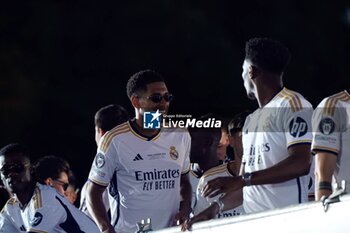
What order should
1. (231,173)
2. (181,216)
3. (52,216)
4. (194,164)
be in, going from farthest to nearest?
(194,164) → (231,173) → (52,216) → (181,216)

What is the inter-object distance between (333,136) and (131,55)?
228 centimetres

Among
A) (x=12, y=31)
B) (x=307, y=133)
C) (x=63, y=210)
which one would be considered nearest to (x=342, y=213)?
(x=307, y=133)

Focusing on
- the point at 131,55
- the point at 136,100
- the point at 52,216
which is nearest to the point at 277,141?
the point at 136,100

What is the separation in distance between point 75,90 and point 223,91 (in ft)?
5.07

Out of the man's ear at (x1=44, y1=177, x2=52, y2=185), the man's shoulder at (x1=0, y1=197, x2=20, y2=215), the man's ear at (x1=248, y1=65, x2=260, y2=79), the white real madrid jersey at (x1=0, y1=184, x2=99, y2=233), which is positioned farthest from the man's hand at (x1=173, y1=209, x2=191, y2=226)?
the man's ear at (x1=44, y1=177, x2=52, y2=185)

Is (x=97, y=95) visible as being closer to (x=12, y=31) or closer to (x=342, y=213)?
(x=12, y=31)

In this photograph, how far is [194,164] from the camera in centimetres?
802

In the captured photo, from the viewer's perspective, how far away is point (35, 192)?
7262 millimetres

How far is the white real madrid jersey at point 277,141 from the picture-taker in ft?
19.0

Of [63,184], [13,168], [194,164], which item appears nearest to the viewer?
[13,168]

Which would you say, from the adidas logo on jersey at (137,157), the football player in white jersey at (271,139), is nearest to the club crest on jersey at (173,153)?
the adidas logo on jersey at (137,157)

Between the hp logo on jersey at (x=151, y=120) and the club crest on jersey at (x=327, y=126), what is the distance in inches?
54.9

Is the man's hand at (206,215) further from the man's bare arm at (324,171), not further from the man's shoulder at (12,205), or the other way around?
the man's shoulder at (12,205)

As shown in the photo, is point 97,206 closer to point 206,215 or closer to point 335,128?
point 206,215
